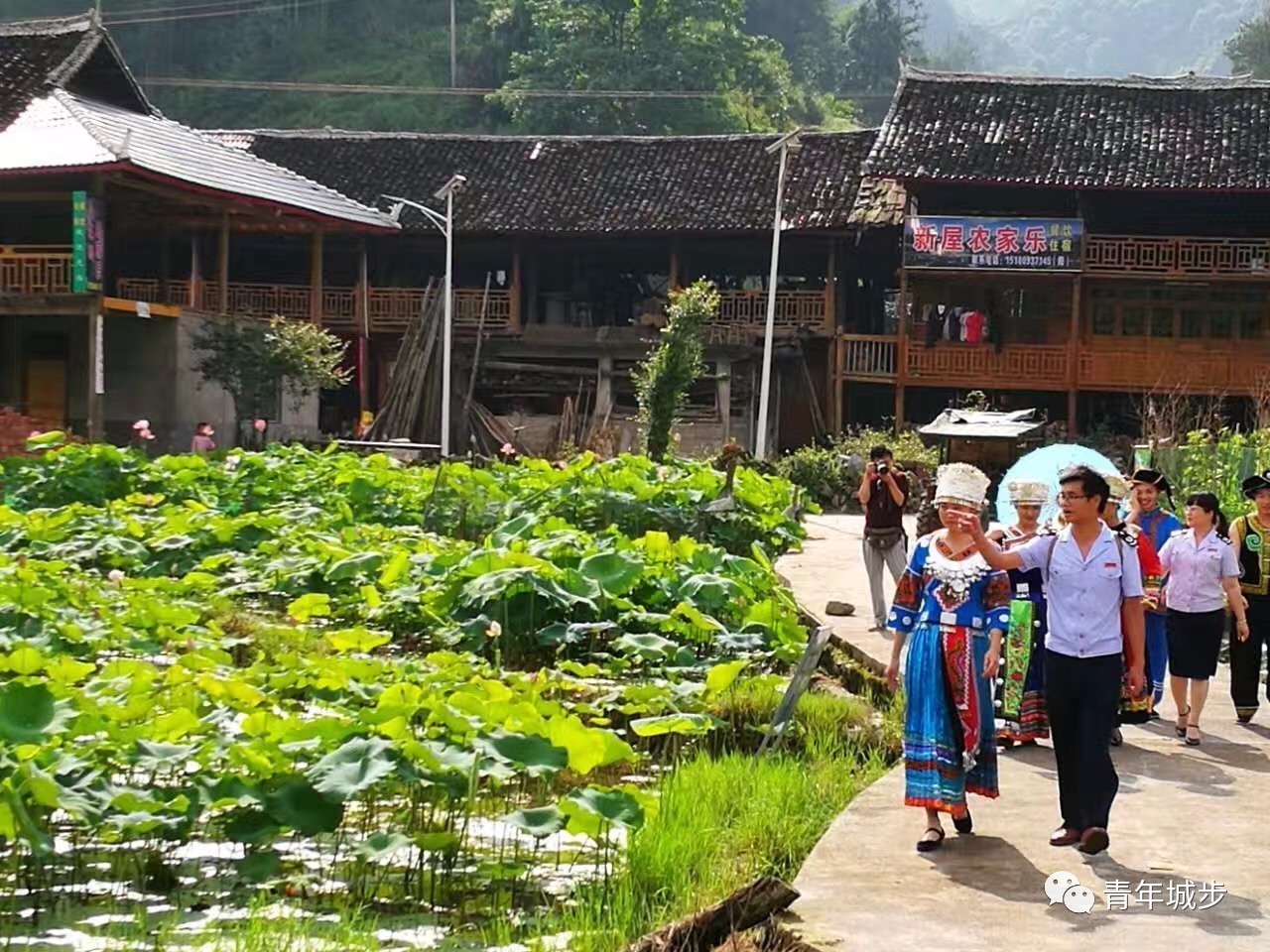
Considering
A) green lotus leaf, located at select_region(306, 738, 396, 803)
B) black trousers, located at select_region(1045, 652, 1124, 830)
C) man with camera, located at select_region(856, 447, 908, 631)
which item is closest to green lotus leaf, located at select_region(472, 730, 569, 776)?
green lotus leaf, located at select_region(306, 738, 396, 803)

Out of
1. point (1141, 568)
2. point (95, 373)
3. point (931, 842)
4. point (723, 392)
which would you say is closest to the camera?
point (931, 842)

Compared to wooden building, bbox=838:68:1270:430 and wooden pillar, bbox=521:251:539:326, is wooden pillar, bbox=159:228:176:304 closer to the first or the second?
→ wooden pillar, bbox=521:251:539:326

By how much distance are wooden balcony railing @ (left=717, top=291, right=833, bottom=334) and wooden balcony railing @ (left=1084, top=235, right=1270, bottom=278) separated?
467cm

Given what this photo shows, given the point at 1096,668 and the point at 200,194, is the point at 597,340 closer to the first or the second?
the point at 200,194

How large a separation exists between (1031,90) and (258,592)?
75.7ft

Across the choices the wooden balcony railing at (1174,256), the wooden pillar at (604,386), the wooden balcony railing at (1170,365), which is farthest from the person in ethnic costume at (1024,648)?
the wooden pillar at (604,386)

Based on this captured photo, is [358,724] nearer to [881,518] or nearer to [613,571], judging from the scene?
[613,571]

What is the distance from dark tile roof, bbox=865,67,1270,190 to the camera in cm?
2834

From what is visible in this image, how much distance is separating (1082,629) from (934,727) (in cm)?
59

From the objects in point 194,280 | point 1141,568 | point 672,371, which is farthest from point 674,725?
point 194,280

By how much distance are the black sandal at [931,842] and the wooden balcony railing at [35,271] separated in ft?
67.1

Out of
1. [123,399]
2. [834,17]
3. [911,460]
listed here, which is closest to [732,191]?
[911,460]

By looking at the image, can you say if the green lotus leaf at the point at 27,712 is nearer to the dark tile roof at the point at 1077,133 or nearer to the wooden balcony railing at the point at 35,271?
the wooden balcony railing at the point at 35,271

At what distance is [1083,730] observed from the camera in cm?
595
